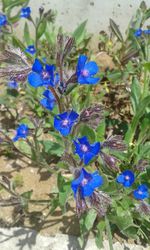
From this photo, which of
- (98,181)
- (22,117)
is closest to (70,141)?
(98,181)

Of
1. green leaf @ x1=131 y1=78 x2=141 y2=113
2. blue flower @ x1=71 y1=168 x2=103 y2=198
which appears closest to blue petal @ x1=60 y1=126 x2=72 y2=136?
blue flower @ x1=71 y1=168 x2=103 y2=198

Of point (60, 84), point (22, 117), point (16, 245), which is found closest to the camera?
point (60, 84)

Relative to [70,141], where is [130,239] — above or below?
below

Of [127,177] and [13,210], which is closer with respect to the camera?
[127,177]

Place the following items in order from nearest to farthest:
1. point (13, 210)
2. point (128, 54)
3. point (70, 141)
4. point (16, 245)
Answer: point (70, 141)
point (16, 245)
point (13, 210)
point (128, 54)

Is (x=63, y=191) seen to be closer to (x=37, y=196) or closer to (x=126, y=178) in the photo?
(x=126, y=178)

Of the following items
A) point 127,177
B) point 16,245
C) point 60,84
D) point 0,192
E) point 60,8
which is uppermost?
point 60,8

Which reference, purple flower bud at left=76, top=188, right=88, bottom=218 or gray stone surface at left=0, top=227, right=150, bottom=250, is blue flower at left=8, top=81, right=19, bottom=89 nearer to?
gray stone surface at left=0, top=227, right=150, bottom=250

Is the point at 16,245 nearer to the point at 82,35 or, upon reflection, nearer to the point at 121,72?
the point at 121,72

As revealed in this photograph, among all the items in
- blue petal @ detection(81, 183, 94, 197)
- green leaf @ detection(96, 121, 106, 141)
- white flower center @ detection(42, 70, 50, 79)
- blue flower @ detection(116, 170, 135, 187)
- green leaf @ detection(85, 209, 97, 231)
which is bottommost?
green leaf @ detection(85, 209, 97, 231)
